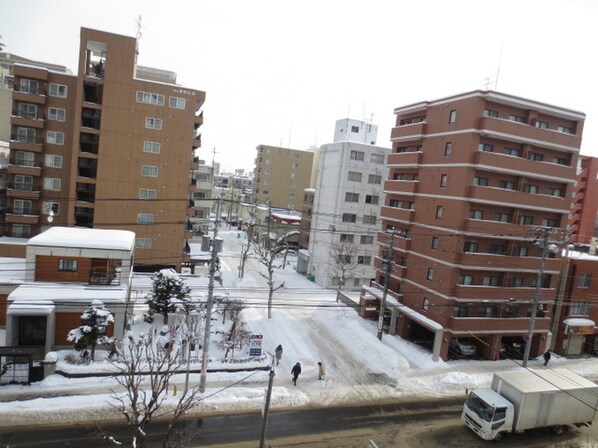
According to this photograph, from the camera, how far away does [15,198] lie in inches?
1438

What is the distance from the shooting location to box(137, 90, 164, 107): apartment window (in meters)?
37.5

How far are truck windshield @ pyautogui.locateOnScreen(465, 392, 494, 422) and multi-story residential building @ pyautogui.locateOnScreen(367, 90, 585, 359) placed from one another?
7.37 metres

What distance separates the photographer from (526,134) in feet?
86.0

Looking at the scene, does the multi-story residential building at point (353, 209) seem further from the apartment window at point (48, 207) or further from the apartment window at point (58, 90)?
the apartment window at point (58, 90)

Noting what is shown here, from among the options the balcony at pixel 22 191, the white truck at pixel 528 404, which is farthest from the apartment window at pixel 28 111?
the white truck at pixel 528 404

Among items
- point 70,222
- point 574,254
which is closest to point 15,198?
point 70,222

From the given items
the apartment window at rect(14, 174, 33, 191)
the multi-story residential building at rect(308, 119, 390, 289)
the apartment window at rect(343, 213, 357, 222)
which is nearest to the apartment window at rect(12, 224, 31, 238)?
the apartment window at rect(14, 174, 33, 191)

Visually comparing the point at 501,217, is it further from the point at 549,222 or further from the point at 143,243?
the point at 143,243

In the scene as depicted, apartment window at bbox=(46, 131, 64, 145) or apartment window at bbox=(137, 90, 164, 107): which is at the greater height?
apartment window at bbox=(137, 90, 164, 107)

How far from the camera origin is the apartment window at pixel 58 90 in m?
36.6

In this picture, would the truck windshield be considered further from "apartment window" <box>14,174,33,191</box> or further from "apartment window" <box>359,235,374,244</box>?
"apartment window" <box>14,174,33,191</box>

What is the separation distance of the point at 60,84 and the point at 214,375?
101 feet

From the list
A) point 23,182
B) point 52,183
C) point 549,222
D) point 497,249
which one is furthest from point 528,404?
point 23,182

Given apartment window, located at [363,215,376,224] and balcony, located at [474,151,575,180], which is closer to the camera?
balcony, located at [474,151,575,180]
